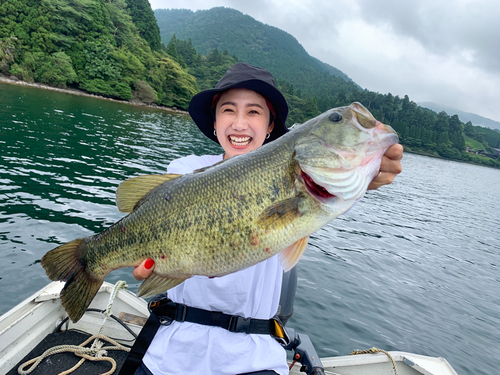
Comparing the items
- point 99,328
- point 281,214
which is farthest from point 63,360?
point 281,214

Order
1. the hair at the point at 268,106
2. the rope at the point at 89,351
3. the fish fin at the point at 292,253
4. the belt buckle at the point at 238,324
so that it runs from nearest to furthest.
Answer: the fish fin at the point at 292,253, the belt buckle at the point at 238,324, the hair at the point at 268,106, the rope at the point at 89,351

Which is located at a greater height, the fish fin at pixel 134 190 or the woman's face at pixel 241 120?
the woman's face at pixel 241 120

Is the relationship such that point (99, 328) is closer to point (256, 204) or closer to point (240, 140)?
point (240, 140)

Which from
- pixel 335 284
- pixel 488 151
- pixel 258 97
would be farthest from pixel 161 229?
pixel 488 151

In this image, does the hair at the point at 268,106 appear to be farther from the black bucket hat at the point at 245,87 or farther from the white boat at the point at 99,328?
the white boat at the point at 99,328

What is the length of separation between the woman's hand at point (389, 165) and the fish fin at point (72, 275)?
2538 millimetres

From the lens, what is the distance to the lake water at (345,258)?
Answer: 734 cm

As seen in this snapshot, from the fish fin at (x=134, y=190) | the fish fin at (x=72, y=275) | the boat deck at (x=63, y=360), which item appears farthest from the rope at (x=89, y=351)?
the fish fin at (x=134, y=190)

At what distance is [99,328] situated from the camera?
4566 millimetres

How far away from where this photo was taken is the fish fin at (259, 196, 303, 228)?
218 centimetres

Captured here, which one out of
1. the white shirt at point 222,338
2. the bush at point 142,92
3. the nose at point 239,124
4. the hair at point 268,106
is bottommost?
the white shirt at point 222,338

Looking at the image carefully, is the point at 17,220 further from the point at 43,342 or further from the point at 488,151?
the point at 488,151

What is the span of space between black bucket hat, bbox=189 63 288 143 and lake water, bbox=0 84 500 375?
5.17 metres

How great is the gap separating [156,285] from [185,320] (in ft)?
1.63
